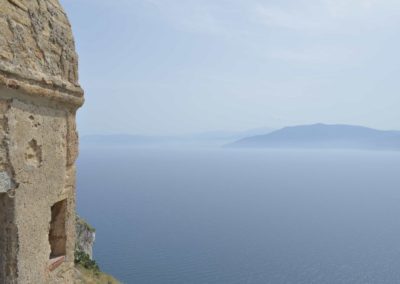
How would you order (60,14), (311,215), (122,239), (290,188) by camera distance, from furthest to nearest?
(290,188) → (311,215) → (122,239) → (60,14)

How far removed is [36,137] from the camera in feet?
15.8

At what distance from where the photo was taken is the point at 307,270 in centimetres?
5338

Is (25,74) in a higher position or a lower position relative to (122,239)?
higher

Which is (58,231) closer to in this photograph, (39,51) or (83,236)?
(39,51)

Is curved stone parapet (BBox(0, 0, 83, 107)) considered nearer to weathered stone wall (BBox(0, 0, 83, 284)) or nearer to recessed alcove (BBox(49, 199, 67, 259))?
weathered stone wall (BBox(0, 0, 83, 284))

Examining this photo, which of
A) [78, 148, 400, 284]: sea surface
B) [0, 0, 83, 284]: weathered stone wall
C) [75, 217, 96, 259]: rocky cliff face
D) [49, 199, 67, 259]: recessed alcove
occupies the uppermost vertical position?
[0, 0, 83, 284]: weathered stone wall

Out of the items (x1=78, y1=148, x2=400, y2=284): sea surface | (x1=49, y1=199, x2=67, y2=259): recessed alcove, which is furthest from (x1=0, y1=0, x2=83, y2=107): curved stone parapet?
(x1=78, y1=148, x2=400, y2=284): sea surface

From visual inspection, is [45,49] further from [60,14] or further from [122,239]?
[122,239]

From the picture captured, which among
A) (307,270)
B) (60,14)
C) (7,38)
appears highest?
(60,14)

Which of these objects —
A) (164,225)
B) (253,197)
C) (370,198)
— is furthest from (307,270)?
(370,198)

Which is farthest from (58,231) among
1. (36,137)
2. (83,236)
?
(83,236)

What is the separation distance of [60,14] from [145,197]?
320 feet

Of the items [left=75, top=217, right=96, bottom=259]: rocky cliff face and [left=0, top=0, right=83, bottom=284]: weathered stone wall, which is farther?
[left=75, top=217, right=96, bottom=259]: rocky cliff face

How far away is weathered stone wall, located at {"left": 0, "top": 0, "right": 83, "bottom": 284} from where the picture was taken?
436 centimetres
